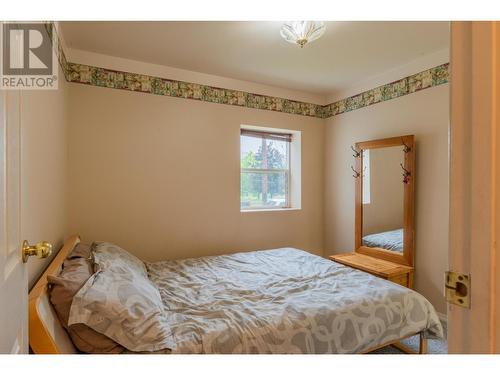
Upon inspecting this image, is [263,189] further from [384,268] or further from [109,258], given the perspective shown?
[109,258]

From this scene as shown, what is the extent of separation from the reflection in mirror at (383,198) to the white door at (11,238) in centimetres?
293

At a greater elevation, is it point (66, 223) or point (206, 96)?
point (206, 96)

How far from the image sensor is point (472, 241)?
0.56 metres

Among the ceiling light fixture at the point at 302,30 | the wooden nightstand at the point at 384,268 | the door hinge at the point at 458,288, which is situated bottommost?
the wooden nightstand at the point at 384,268

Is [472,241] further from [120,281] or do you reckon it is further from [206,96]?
[206,96]

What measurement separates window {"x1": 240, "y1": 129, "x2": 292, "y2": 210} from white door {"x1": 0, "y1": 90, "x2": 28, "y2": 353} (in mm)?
2548

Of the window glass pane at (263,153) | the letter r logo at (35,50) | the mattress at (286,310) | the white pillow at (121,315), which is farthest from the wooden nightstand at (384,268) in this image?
the letter r logo at (35,50)

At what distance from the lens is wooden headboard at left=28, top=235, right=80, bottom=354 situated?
39.2 inches

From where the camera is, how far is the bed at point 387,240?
277 centimetres

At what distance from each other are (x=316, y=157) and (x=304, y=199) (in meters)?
0.59

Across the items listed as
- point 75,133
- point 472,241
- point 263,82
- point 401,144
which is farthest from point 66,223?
point 401,144

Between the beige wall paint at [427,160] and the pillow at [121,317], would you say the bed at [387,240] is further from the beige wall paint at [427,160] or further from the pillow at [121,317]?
the pillow at [121,317]

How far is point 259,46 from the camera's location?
237 centimetres

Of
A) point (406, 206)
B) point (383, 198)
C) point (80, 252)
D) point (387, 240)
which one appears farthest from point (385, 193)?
point (80, 252)
